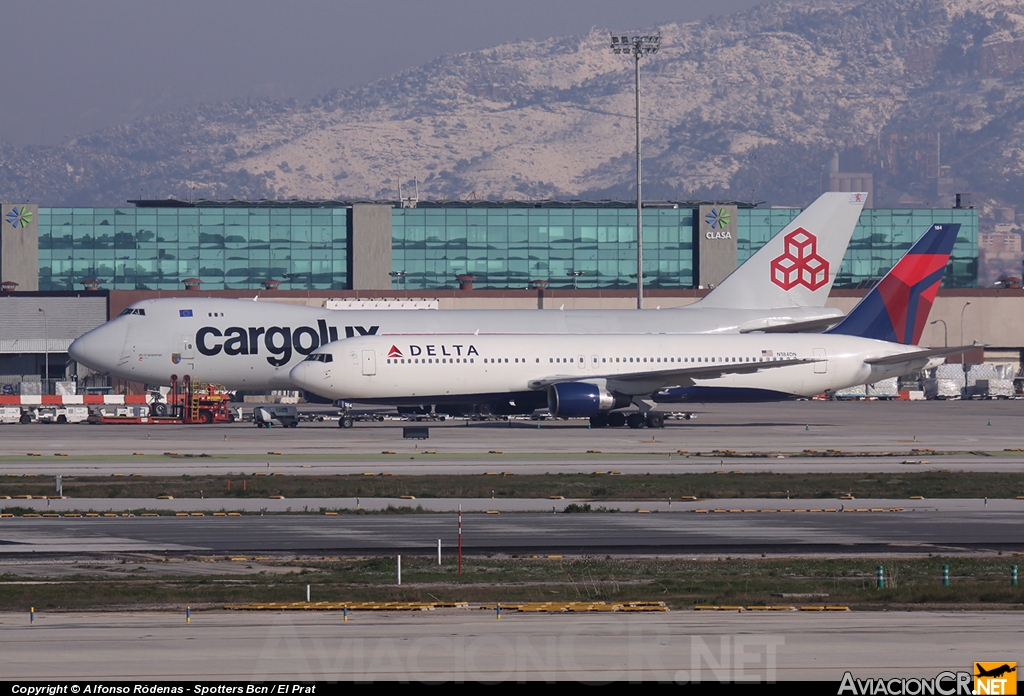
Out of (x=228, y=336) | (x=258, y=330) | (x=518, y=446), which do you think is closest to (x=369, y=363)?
(x=258, y=330)

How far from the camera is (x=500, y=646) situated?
1653 centimetres

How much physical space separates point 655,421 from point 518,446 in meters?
13.4

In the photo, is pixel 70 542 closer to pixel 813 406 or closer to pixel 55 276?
pixel 813 406

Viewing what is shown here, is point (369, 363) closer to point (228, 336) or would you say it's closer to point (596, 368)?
point (228, 336)

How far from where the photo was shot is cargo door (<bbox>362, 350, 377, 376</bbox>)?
2405 inches

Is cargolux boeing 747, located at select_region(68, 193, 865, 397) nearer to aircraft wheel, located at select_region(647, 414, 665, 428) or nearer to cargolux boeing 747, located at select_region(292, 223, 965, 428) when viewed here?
cargolux boeing 747, located at select_region(292, 223, 965, 428)

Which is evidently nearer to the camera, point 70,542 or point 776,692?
point 776,692

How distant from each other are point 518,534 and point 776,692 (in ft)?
46.9

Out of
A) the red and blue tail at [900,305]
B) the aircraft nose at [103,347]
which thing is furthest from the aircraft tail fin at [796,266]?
the aircraft nose at [103,347]

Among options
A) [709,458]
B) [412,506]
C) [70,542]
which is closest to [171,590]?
[70,542]

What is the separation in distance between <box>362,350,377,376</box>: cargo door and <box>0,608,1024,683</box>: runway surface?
42210 mm

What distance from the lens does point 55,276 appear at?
137500mm

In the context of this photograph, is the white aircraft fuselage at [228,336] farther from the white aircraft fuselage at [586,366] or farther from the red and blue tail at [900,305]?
the red and blue tail at [900,305]

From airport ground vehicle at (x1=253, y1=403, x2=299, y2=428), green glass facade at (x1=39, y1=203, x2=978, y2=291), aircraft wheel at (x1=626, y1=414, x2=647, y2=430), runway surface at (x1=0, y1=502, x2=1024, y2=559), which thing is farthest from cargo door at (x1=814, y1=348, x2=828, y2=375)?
green glass facade at (x1=39, y1=203, x2=978, y2=291)
